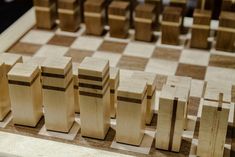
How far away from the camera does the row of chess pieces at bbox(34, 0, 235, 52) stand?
1.84 m

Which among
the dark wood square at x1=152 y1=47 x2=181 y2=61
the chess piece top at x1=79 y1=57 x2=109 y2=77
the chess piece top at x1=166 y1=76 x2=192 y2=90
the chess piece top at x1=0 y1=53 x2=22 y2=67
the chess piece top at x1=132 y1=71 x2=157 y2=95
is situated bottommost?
the dark wood square at x1=152 y1=47 x2=181 y2=61

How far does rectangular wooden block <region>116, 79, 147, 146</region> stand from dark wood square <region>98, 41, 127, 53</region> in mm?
649

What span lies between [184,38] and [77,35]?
0.50 metres

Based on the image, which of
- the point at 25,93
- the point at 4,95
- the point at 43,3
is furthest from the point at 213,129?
the point at 43,3

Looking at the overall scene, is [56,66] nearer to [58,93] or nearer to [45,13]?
[58,93]

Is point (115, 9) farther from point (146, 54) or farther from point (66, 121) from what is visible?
point (66, 121)

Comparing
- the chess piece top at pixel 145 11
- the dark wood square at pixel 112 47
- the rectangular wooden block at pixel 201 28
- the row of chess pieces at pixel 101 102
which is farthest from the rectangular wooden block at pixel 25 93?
the rectangular wooden block at pixel 201 28

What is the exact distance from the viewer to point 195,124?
1406mm

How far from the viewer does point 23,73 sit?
1267 mm

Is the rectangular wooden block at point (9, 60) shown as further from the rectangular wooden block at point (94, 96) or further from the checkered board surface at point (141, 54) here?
the checkered board surface at point (141, 54)

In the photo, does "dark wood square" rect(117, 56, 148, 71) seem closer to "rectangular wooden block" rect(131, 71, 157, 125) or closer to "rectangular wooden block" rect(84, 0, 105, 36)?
"rectangular wooden block" rect(84, 0, 105, 36)

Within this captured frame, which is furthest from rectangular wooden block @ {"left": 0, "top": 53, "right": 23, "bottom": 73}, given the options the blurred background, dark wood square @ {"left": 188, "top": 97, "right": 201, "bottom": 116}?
the blurred background

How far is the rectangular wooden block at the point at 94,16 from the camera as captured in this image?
6.34ft

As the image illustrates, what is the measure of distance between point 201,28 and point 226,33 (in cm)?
11
